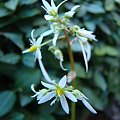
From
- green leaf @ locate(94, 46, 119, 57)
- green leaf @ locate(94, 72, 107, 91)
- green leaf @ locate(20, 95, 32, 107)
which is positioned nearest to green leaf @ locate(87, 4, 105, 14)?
green leaf @ locate(94, 46, 119, 57)

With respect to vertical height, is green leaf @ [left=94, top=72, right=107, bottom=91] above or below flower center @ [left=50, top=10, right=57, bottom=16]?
below

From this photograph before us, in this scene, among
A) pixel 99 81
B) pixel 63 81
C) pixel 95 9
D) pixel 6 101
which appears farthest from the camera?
pixel 99 81

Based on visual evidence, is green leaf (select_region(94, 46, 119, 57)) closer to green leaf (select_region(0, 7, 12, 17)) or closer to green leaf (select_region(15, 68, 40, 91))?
green leaf (select_region(15, 68, 40, 91))

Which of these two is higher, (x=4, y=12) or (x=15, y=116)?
(x=4, y=12)

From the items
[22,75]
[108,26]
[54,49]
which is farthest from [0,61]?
[108,26]

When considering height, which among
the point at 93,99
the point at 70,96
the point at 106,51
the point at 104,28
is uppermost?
the point at 70,96

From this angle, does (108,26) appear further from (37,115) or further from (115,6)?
(37,115)

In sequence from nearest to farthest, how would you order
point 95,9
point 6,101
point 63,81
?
point 63,81, point 6,101, point 95,9

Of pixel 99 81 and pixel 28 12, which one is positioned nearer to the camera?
pixel 28 12

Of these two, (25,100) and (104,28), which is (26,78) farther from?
(104,28)

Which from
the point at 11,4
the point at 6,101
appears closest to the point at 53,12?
the point at 11,4
